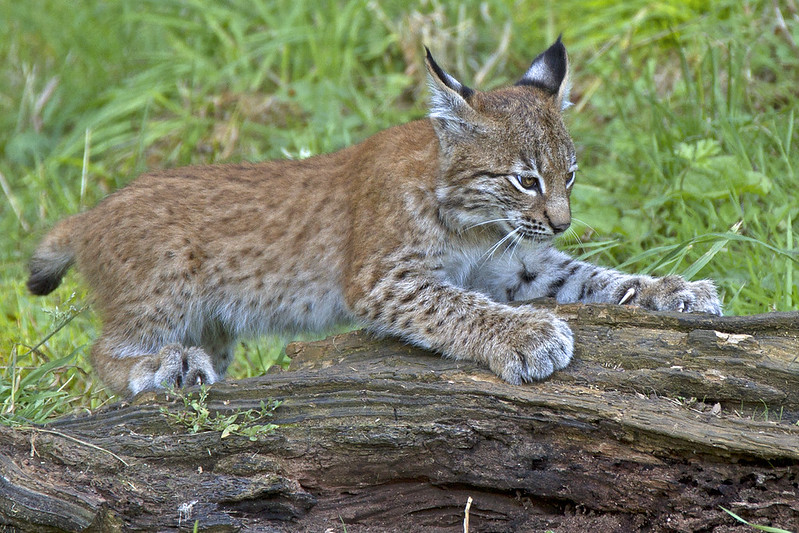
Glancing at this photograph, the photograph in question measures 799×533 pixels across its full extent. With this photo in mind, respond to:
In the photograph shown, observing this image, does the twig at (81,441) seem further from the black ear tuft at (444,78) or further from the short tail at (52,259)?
the black ear tuft at (444,78)

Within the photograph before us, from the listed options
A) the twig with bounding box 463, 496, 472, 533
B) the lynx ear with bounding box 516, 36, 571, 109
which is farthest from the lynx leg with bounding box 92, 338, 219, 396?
the lynx ear with bounding box 516, 36, 571, 109

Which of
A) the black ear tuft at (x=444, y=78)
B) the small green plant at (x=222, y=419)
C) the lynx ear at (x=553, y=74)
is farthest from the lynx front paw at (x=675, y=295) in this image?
the small green plant at (x=222, y=419)

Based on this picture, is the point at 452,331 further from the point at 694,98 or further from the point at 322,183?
the point at 694,98

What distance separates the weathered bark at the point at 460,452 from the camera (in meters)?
3.34

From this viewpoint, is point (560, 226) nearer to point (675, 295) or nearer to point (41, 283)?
point (675, 295)

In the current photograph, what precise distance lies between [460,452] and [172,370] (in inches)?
75.2

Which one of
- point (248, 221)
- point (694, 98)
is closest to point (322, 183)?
point (248, 221)

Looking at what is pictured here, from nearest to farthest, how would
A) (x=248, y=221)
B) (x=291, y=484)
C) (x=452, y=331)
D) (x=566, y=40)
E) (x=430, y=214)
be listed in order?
(x=291, y=484) < (x=452, y=331) < (x=430, y=214) < (x=248, y=221) < (x=566, y=40)

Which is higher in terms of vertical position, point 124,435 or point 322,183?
point 322,183

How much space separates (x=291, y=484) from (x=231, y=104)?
6215 mm

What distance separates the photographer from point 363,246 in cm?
Result: 489

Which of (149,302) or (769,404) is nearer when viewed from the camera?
(769,404)

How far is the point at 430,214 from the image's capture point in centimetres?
484

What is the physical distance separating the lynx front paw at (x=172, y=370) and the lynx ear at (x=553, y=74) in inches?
98.1
